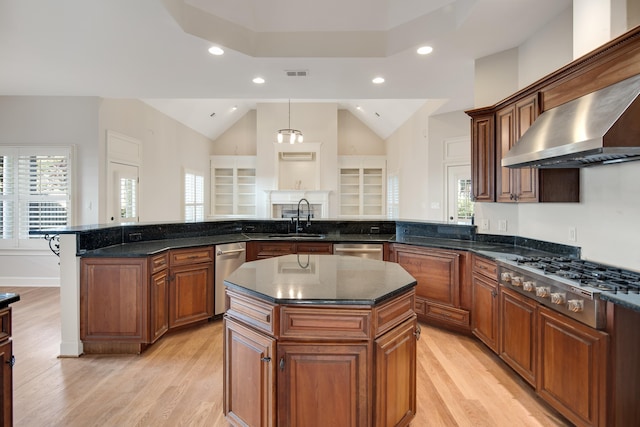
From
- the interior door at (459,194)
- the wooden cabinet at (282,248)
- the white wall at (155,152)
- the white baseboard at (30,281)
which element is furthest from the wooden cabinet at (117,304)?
the interior door at (459,194)

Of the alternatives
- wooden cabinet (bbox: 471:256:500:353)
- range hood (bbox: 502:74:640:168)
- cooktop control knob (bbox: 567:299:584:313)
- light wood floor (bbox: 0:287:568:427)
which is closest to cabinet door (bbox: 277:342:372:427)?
light wood floor (bbox: 0:287:568:427)

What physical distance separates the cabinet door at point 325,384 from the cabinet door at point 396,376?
0.07m

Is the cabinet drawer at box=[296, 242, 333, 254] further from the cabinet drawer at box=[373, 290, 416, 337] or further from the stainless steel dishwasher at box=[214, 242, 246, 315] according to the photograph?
the cabinet drawer at box=[373, 290, 416, 337]

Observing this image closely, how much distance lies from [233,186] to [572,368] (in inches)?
381

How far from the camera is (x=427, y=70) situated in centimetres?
395

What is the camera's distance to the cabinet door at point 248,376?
1683 millimetres

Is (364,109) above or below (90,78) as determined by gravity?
above

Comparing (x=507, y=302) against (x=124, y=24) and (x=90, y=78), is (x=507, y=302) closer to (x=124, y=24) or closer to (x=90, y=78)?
(x=124, y=24)

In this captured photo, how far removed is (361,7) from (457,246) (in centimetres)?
251

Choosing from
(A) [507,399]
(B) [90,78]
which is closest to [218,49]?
(B) [90,78]

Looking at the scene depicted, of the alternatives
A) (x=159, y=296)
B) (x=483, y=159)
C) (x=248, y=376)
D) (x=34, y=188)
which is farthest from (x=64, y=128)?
(x=483, y=159)

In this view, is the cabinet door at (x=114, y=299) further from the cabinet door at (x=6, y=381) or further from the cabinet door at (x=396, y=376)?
Result: the cabinet door at (x=396, y=376)

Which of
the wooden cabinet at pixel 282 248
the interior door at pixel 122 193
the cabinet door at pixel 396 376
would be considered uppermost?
the interior door at pixel 122 193

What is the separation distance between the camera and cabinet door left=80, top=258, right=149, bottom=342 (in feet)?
10.2
